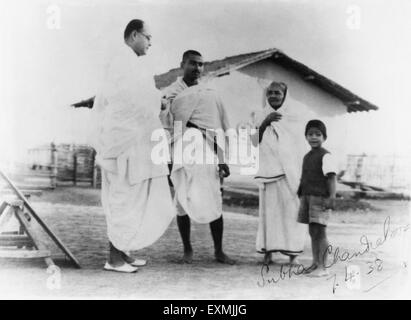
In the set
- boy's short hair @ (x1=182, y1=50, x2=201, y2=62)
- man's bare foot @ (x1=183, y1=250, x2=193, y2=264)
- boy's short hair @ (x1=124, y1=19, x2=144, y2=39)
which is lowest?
man's bare foot @ (x1=183, y1=250, x2=193, y2=264)

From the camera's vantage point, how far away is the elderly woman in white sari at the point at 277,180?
6738 mm

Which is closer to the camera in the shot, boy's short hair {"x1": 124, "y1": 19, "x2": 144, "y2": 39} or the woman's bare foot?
boy's short hair {"x1": 124, "y1": 19, "x2": 144, "y2": 39}

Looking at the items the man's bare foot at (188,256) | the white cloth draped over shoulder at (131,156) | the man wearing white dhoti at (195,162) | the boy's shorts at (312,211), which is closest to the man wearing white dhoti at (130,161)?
the white cloth draped over shoulder at (131,156)

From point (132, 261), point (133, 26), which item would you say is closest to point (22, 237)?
point (132, 261)

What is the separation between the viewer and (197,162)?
6645 mm

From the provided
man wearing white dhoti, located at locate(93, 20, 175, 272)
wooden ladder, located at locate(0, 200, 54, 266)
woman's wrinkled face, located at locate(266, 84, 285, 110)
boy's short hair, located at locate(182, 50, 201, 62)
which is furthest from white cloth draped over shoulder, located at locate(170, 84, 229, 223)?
wooden ladder, located at locate(0, 200, 54, 266)

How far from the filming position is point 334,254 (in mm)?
6879

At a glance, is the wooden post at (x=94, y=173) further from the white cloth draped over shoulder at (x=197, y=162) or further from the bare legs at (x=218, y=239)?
the bare legs at (x=218, y=239)

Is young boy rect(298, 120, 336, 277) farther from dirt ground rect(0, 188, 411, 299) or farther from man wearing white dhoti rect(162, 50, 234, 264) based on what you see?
man wearing white dhoti rect(162, 50, 234, 264)

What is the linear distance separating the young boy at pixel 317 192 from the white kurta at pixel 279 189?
11 cm

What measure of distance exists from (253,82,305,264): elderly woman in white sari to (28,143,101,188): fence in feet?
5.83

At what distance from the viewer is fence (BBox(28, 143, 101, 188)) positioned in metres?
6.79

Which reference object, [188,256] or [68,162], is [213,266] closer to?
[188,256]
